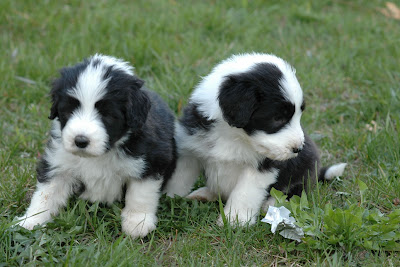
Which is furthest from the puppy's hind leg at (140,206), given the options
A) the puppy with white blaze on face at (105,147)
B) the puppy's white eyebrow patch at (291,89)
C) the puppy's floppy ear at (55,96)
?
the puppy's white eyebrow patch at (291,89)

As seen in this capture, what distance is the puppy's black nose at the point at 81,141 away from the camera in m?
3.49

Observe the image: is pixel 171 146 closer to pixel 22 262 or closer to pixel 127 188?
pixel 127 188

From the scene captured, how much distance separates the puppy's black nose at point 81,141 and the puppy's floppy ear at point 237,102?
40.7 inches

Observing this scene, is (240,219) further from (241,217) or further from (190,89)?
(190,89)

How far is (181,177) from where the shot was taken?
183 inches

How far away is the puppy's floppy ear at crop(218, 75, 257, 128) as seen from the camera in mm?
3867

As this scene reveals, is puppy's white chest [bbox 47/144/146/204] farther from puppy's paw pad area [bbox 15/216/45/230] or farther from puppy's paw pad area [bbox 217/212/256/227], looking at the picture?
puppy's paw pad area [bbox 217/212/256/227]

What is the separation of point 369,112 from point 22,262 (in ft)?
13.6

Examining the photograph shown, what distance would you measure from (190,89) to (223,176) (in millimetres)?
1768

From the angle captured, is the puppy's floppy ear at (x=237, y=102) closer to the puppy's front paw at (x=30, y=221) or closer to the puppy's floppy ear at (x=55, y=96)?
the puppy's floppy ear at (x=55, y=96)

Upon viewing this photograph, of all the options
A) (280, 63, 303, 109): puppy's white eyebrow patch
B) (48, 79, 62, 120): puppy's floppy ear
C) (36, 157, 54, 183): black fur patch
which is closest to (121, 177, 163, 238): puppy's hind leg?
(36, 157, 54, 183): black fur patch

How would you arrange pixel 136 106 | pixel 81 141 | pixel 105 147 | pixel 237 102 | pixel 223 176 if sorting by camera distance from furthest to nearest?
1. pixel 223 176
2. pixel 237 102
3. pixel 136 106
4. pixel 105 147
5. pixel 81 141

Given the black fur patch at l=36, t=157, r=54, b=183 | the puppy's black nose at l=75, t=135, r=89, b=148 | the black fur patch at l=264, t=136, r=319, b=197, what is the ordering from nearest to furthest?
the puppy's black nose at l=75, t=135, r=89, b=148 → the black fur patch at l=36, t=157, r=54, b=183 → the black fur patch at l=264, t=136, r=319, b=197

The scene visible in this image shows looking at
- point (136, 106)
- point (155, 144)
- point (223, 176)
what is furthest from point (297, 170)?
point (136, 106)
